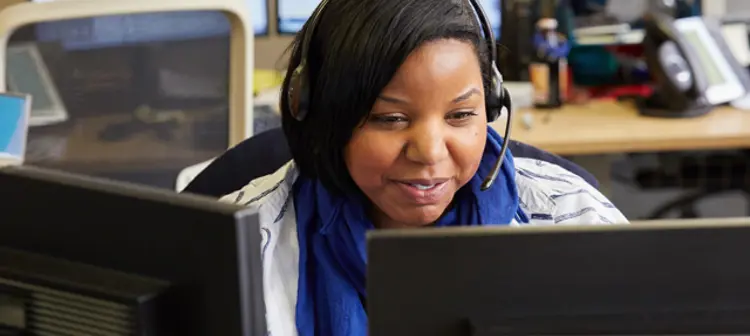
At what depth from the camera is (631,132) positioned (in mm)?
2160

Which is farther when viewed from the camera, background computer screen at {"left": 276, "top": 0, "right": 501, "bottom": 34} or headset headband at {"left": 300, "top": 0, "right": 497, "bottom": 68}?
background computer screen at {"left": 276, "top": 0, "right": 501, "bottom": 34}

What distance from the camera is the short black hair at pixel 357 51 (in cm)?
87

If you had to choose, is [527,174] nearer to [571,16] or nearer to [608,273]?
[608,273]

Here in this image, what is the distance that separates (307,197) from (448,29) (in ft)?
0.95

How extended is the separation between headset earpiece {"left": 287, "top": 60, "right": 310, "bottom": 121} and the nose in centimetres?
13

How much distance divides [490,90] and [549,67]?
1.55 metres

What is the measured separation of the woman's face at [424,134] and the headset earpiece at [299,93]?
66 millimetres

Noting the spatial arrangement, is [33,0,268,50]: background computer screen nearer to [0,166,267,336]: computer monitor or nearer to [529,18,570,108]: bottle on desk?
[0,166,267,336]: computer monitor

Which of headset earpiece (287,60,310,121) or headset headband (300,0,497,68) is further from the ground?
headset headband (300,0,497,68)

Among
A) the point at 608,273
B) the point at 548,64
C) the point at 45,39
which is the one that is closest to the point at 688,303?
the point at 608,273

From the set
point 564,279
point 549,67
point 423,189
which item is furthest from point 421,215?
point 549,67

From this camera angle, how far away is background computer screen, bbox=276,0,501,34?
8.34 ft

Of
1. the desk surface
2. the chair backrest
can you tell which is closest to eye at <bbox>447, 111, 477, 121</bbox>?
the chair backrest

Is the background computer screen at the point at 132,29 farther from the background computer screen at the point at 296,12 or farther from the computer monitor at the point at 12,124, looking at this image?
the background computer screen at the point at 296,12
